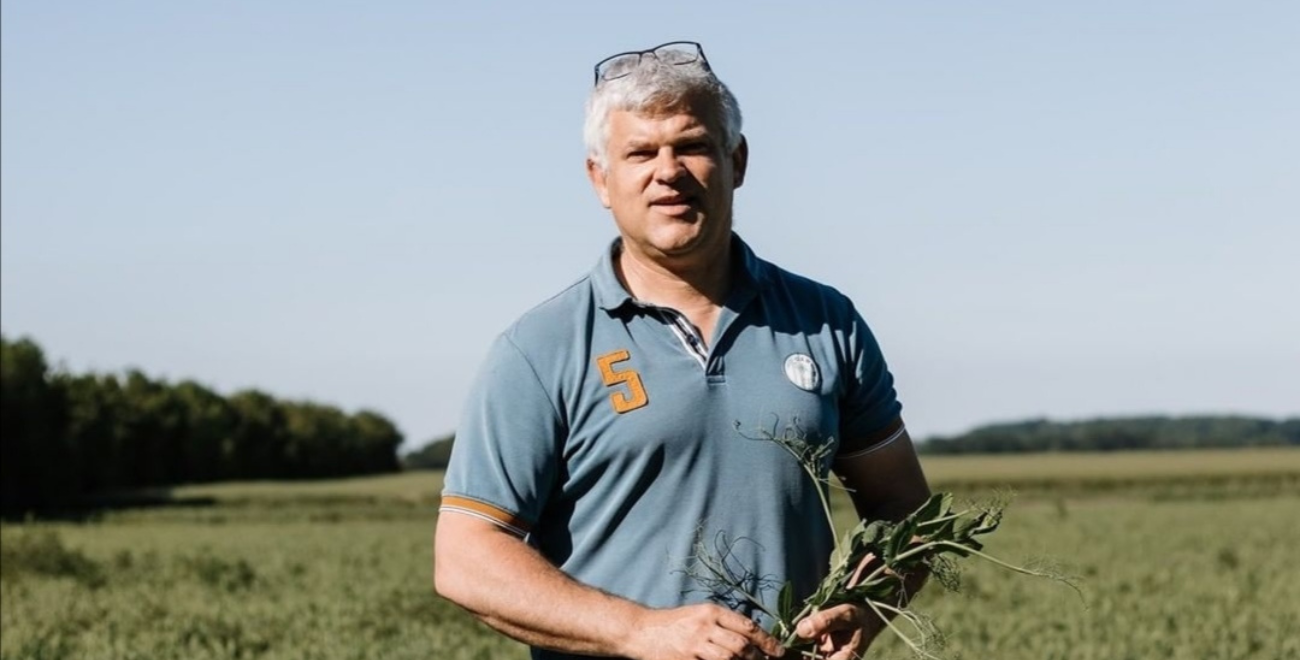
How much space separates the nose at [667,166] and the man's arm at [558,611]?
29.0 inches

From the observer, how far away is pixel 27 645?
13.1m

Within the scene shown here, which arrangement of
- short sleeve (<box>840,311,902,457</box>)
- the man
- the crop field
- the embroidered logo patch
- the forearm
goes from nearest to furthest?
1. the forearm
2. the man
3. the embroidered logo patch
4. short sleeve (<box>840,311,902,457</box>)
5. the crop field

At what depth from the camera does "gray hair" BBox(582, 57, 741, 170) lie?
3.69 m

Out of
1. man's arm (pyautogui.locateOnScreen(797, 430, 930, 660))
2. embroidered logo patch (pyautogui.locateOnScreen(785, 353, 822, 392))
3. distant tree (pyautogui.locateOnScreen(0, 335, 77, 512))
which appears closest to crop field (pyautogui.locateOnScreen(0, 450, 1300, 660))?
man's arm (pyautogui.locateOnScreen(797, 430, 930, 660))

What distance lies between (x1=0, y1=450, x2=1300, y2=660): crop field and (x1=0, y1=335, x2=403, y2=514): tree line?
37.7m

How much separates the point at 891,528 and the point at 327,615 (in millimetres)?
12729

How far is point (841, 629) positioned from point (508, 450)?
2.37ft

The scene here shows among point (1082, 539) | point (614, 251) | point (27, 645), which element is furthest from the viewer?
point (1082, 539)

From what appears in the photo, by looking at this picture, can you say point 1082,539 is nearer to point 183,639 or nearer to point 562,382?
point 183,639

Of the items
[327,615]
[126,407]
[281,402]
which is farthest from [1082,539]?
[281,402]

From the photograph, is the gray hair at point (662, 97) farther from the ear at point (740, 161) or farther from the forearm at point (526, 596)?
the forearm at point (526, 596)

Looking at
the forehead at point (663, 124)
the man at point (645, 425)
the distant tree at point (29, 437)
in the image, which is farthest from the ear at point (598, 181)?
the distant tree at point (29, 437)

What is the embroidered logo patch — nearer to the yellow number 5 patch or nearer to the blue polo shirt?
the blue polo shirt

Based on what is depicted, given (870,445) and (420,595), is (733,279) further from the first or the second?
(420,595)
